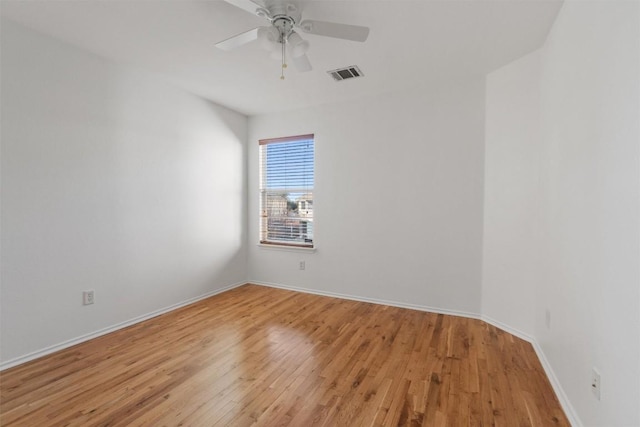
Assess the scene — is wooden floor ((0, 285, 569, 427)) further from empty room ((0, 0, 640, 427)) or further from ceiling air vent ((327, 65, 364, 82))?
ceiling air vent ((327, 65, 364, 82))

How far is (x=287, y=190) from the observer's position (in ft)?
14.2

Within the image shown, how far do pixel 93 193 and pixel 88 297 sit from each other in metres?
0.95

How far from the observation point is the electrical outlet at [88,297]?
2.61 metres

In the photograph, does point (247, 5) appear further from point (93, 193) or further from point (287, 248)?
point (287, 248)

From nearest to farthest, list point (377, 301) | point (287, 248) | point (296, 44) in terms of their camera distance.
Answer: point (296, 44), point (377, 301), point (287, 248)

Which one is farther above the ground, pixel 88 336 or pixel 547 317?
pixel 547 317

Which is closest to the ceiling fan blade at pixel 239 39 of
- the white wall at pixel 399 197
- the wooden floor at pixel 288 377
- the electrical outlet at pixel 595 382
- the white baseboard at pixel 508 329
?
the white wall at pixel 399 197

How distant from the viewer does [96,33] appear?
2.32 meters

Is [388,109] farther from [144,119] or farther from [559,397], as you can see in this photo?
[559,397]

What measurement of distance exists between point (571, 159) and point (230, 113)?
3887 mm

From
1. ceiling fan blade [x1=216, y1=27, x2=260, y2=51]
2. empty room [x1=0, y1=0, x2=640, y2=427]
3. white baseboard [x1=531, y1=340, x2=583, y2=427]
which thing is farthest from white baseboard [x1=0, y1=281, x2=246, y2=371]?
white baseboard [x1=531, y1=340, x2=583, y2=427]

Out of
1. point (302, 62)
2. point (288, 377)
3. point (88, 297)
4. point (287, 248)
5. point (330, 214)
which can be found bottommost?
point (288, 377)

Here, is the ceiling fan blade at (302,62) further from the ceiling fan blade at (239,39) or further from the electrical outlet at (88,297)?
the electrical outlet at (88,297)

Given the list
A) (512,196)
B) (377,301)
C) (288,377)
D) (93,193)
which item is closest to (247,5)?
(93,193)
